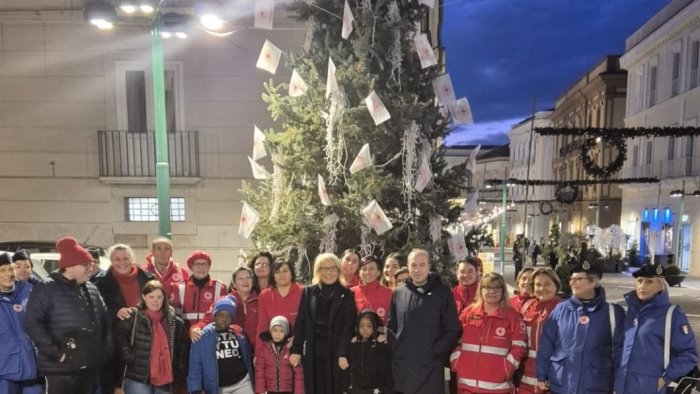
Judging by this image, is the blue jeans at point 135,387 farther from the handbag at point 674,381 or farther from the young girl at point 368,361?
the handbag at point 674,381

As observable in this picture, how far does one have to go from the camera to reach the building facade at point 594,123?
3100cm

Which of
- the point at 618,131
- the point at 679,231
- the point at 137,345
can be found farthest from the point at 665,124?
the point at 137,345

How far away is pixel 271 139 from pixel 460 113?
2.69 m

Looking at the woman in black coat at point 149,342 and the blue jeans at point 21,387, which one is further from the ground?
the woman in black coat at point 149,342

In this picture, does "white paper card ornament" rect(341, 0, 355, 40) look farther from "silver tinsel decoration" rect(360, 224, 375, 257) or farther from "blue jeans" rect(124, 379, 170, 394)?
"blue jeans" rect(124, 379, 170, 394)

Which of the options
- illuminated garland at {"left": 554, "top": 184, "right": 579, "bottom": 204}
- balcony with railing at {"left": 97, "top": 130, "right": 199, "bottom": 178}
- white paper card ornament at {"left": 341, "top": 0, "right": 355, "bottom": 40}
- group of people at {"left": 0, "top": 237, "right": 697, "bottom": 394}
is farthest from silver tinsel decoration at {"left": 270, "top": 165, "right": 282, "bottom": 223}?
illuminated garland at {"left": 554, "top": 184, "right": 579, "bottom": 204}

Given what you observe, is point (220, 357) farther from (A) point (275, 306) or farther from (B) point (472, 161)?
(B) point (472, 161)

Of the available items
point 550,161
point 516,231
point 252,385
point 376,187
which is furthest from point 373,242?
point 516,231

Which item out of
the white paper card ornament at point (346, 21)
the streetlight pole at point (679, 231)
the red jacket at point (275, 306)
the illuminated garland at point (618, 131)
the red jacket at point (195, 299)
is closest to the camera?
the red jacket at point (275, 306)

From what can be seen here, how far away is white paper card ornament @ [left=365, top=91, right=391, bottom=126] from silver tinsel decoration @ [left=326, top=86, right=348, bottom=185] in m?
0.47

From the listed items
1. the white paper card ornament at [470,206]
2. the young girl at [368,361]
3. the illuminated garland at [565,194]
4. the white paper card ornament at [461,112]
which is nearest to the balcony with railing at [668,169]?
the illuminated garland at [565,194]

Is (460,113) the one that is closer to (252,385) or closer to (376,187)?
(376,187)

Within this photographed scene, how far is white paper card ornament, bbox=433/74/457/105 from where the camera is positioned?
6.04m

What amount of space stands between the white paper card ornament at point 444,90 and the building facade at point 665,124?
18786 mm
